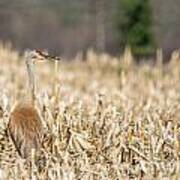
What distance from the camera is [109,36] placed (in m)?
31.1

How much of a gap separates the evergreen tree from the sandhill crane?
1946 cm

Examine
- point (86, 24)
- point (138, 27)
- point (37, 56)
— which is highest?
point (86, 24)

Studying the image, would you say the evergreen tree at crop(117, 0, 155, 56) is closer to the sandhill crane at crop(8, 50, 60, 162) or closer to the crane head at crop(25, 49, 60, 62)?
the crane head at crop(25, 49, 60, 62)

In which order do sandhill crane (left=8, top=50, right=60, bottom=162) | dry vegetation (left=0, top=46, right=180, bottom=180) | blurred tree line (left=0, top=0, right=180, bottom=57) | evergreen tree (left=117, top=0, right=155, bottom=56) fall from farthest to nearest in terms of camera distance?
blurred tree line (left=0, top=0, right=180, bottom=57)
evergreen tree (left=117, top=0, right=155, bottom=56)
sandhill crane (left=8, top=50, right=60, bottom=162)
dry vegetation (left=0, top=46, right=180, bottom=180)

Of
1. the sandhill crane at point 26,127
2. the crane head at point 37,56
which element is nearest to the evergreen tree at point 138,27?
the crane head at point 37,56

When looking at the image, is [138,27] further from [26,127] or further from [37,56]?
[26,127]

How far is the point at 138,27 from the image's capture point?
26766 millimetres

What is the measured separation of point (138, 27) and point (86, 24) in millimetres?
6040

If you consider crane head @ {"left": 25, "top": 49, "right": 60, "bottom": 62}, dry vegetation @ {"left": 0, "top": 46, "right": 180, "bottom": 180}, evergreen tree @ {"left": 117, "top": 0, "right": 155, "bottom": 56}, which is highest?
evergreen tree @ {"left": 117, "top": 0, "right": 155, "bottom": 56}

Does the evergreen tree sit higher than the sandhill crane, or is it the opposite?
the evergreen tree

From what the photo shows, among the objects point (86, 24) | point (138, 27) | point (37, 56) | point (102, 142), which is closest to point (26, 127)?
point (102, 142)

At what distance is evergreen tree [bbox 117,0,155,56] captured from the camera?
86.9 feet

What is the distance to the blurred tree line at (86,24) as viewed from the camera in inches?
1069

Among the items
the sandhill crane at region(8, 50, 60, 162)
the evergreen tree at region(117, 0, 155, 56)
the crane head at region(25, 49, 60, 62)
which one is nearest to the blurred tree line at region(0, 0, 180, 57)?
the evergreen tree at region(117, 0, 155, 56)
